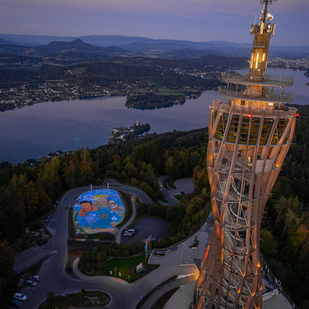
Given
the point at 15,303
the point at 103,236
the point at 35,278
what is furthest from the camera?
the point at 103,236

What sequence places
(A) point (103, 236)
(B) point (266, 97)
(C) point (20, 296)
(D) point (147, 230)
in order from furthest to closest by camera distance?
1. (D) point (147, 230)
2. (A) point (103, 236)
3. (C) point (20, 296)
4. (B) point (266, 97)

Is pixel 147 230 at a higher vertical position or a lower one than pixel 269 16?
lower

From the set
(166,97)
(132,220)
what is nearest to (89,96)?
(166,97)

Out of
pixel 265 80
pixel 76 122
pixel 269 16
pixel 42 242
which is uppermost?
pixel 269 16

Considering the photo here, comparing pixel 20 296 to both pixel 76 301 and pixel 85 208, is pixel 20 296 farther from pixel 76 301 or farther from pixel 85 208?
pixel 85 208

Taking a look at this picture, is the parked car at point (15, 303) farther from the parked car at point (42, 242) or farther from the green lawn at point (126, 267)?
the parked car at point (42, 242)

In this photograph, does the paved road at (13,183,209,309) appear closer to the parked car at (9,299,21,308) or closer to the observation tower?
the parked car at (9,299,21,308)

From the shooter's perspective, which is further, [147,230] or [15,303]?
[147,230]

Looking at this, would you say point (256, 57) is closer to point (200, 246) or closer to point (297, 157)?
point (200, 246)

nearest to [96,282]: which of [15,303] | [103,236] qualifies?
[15,303]
